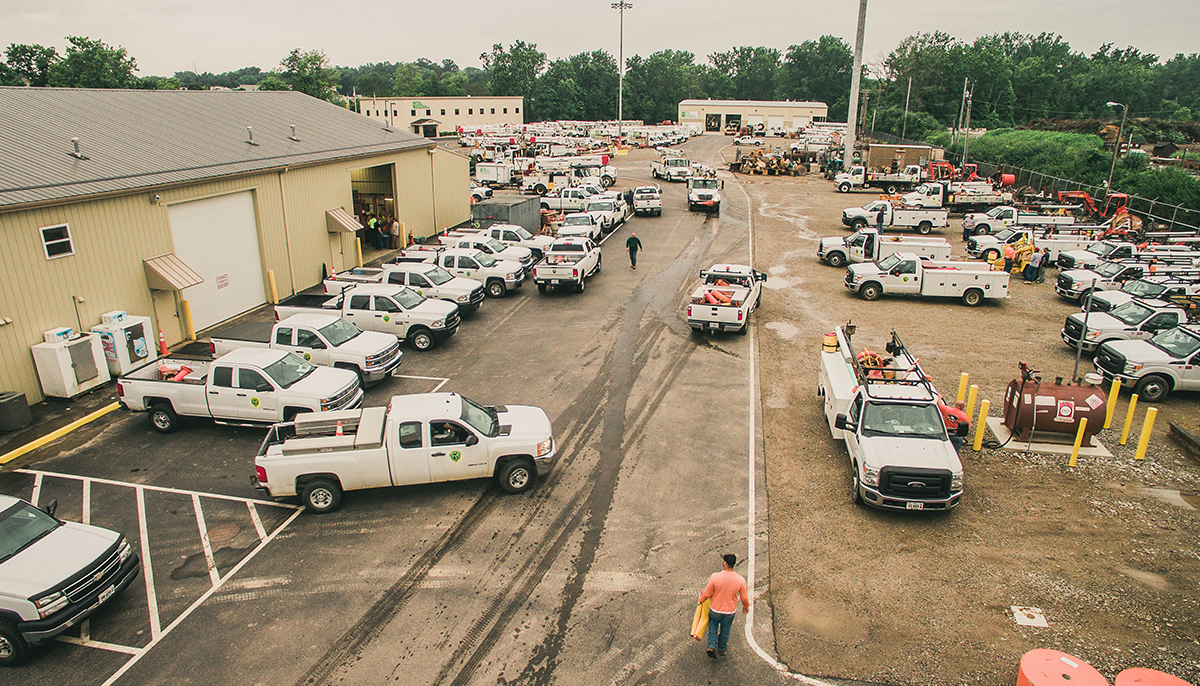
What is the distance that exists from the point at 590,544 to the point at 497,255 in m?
18.6

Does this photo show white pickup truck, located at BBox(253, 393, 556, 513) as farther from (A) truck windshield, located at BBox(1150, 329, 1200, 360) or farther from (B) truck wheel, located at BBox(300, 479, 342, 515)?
(A) truck windshield, located at BBox(1150, 329, 1200, 360)

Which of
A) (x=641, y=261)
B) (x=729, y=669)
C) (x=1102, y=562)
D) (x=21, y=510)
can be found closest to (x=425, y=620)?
(x=729, y=669)

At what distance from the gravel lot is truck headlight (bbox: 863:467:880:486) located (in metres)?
0.65

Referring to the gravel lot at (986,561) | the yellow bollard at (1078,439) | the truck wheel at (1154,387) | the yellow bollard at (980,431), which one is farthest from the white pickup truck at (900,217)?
the yellow bollard at (980,431)

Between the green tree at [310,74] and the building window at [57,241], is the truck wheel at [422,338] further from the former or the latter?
the green tree at [310,74]

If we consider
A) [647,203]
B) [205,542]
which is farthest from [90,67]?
[205,542]

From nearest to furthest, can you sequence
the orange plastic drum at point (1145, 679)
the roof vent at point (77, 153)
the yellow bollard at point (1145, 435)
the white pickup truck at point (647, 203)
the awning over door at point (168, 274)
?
the orange plastic drum at point (1145, 679) < the yellow bollard at point (1145, 435) < the roof vent at point (77, 153) < the awning over door at point (168, 274) < the white pickup truck at point (647, 203)

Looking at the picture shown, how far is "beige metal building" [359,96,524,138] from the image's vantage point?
111062mm

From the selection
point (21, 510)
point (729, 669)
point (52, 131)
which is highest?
point (52, 131)

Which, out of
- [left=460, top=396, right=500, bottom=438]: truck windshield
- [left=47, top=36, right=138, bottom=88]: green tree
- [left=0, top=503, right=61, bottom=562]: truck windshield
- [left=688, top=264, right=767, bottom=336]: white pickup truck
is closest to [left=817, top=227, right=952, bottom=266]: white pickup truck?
[left=688, top=264, right=767, bottom=336]: white pickup truck

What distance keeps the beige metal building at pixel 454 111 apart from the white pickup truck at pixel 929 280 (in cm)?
9691

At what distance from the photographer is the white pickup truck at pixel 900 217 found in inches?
1441

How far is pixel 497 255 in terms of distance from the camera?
27.3 m

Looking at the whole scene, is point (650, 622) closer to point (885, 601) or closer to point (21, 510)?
point (885, 601)
